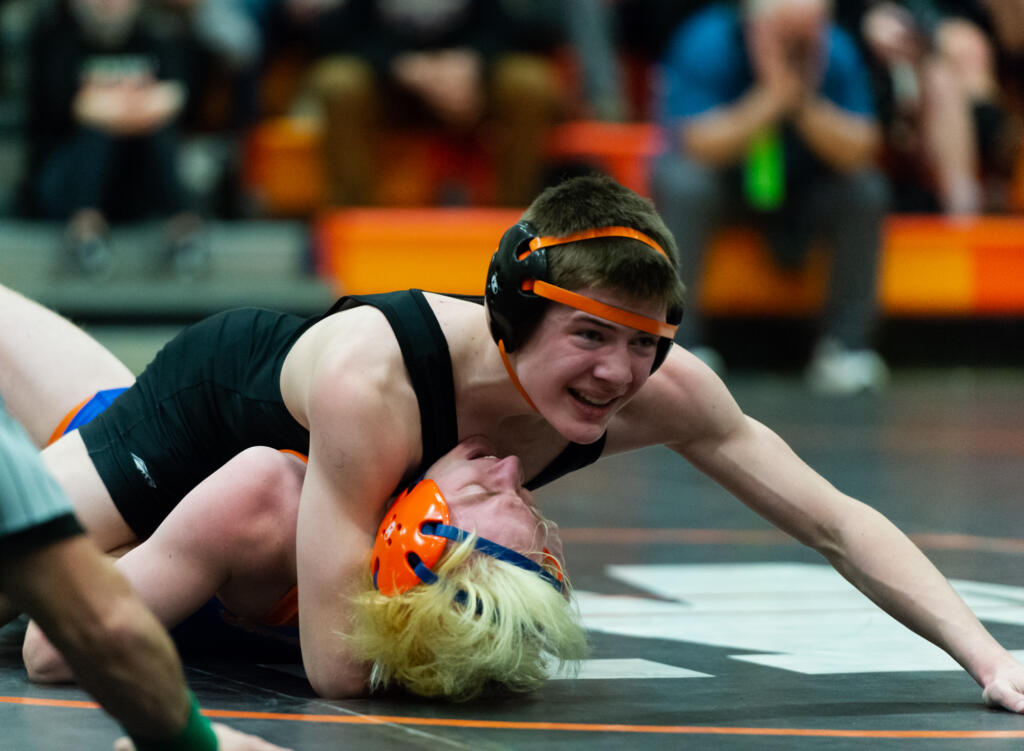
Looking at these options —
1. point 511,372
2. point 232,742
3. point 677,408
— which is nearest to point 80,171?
point 677,408

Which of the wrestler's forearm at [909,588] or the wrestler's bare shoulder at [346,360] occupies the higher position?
the wrestler's bare shoulder at [346,360]

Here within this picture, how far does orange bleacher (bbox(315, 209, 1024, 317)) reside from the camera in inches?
384

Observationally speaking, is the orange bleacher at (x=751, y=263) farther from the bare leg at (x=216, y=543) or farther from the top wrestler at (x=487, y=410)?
the bare leg at (x=216, y=543)

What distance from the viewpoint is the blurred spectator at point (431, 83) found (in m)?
9.49

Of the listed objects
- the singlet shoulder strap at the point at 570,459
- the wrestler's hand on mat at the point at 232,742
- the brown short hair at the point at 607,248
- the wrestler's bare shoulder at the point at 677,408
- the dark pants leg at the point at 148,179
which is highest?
the brown short hair at the point at 607,248

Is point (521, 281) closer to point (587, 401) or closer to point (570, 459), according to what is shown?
point (587, 401)

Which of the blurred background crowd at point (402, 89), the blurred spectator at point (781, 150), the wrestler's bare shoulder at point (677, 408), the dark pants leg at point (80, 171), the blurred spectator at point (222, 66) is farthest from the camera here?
the blurred spectator at point (222, 66)

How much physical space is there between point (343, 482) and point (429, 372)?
250 millimetres

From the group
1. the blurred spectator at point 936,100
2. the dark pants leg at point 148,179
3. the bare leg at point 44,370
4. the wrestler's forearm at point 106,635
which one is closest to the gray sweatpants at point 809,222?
the blurred spectator at point 936,100

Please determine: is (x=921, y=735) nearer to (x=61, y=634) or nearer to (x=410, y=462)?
(x=410, y=462)

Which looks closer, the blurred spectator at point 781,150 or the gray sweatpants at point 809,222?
the blurred spectator at point 781,150

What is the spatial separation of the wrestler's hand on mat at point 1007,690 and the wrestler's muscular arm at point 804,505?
0.30 feet

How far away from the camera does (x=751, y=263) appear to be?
1007cm

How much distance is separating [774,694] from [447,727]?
2.03 ft
